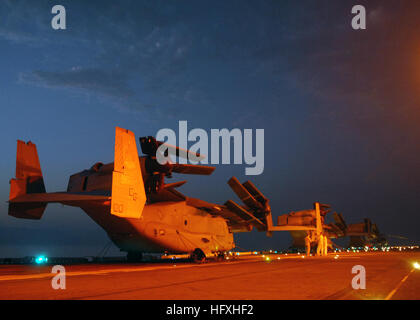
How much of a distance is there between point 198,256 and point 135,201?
11589 mm

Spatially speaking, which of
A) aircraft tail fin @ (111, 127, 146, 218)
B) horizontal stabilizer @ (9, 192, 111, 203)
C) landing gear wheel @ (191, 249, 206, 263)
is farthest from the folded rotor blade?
horizontal stabilizer @ (9, 192, 111, 203)

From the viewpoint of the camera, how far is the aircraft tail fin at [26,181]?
22.2m

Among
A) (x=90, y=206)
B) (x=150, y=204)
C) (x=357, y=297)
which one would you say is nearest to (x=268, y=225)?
(x=150, y=204)

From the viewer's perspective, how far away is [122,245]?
2548 cm

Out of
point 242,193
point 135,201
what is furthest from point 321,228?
point 135,201

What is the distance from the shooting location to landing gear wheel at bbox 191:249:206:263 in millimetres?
28450

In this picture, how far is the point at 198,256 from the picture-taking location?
28.7 m

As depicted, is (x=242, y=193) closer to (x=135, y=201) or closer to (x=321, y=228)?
(x=135, y=201)

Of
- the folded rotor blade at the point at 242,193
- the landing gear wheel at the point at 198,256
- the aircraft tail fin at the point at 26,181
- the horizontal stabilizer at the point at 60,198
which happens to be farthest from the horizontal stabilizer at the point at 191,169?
the aircraft tail fin at the point at 26,181

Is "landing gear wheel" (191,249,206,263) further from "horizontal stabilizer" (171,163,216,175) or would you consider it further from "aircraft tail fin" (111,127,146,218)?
"aircraft tail fin" (111,127,146,218)

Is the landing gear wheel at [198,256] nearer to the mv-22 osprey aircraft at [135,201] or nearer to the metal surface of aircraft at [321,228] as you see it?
the mv-22 osprey aircraft at [135,201]

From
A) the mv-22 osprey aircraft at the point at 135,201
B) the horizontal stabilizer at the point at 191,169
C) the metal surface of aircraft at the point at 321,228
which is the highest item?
the horizontal stabilizer at the point at 191,169
